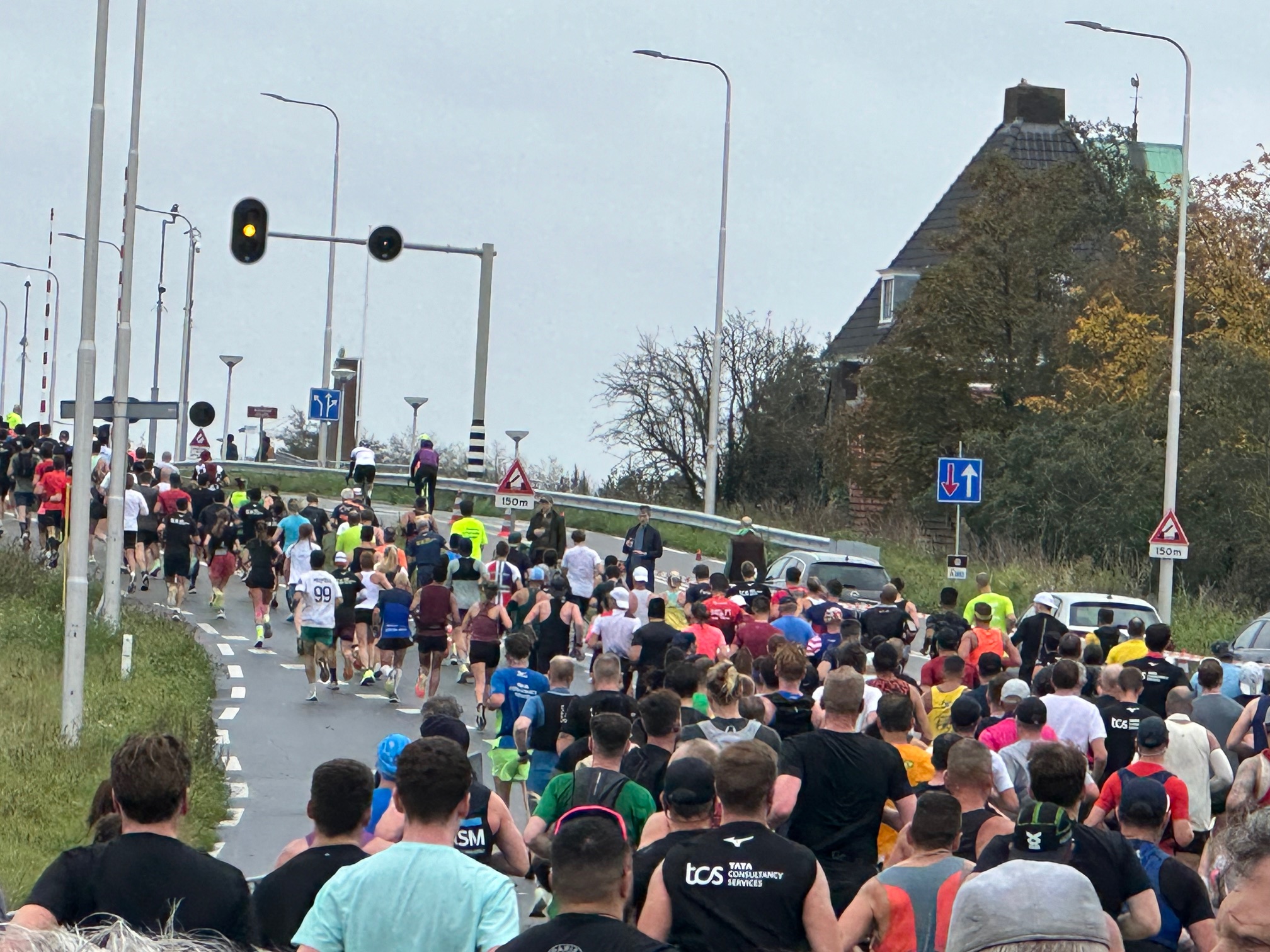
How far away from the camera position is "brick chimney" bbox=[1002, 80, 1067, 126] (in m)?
66.8

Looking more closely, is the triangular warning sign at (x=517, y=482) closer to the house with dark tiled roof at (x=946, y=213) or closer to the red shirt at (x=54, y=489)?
the red shirt at (x=54, y=489)

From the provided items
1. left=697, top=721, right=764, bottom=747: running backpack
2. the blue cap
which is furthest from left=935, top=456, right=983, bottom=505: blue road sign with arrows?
the blue cap

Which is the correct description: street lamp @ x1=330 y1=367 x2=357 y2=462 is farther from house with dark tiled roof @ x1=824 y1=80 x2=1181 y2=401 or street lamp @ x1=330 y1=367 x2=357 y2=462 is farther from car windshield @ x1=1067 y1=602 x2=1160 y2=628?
car windshield @ x1=1067 y1=602 x2=1160 y2=628

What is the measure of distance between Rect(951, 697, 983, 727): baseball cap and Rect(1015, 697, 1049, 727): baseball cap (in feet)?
0.79

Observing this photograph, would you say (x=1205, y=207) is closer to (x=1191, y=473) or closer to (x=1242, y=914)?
(x=1191, y=473)

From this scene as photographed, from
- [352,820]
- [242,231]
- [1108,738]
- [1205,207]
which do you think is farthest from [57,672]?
[1205,207]

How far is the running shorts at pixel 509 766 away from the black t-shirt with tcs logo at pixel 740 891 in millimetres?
6985

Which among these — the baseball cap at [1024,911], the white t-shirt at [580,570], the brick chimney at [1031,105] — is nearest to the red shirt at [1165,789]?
the baseball cap at [1024,911]

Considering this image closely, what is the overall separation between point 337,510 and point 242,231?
18.0 ft

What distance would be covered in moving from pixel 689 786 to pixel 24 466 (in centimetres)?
2982

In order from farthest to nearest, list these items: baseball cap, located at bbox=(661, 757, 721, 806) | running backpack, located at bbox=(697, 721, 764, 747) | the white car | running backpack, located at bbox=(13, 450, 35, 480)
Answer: running backpack, located at bbox=(13, 450, 35, 480)
the white car
running backpack, located at bbox=(697, 721, 764, 747)
baseball cap, located at bbox=(661, 757, 721, 806)

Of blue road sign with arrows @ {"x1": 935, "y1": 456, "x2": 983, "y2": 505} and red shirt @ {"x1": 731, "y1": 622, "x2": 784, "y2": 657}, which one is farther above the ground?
blue road sign with arrows @ {"x1": 935, "y1": 456, "x2": 983, "y2": 505}

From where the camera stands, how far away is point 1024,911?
4012 millimetres

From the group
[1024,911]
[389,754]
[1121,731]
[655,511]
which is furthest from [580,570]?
[1024,911]
